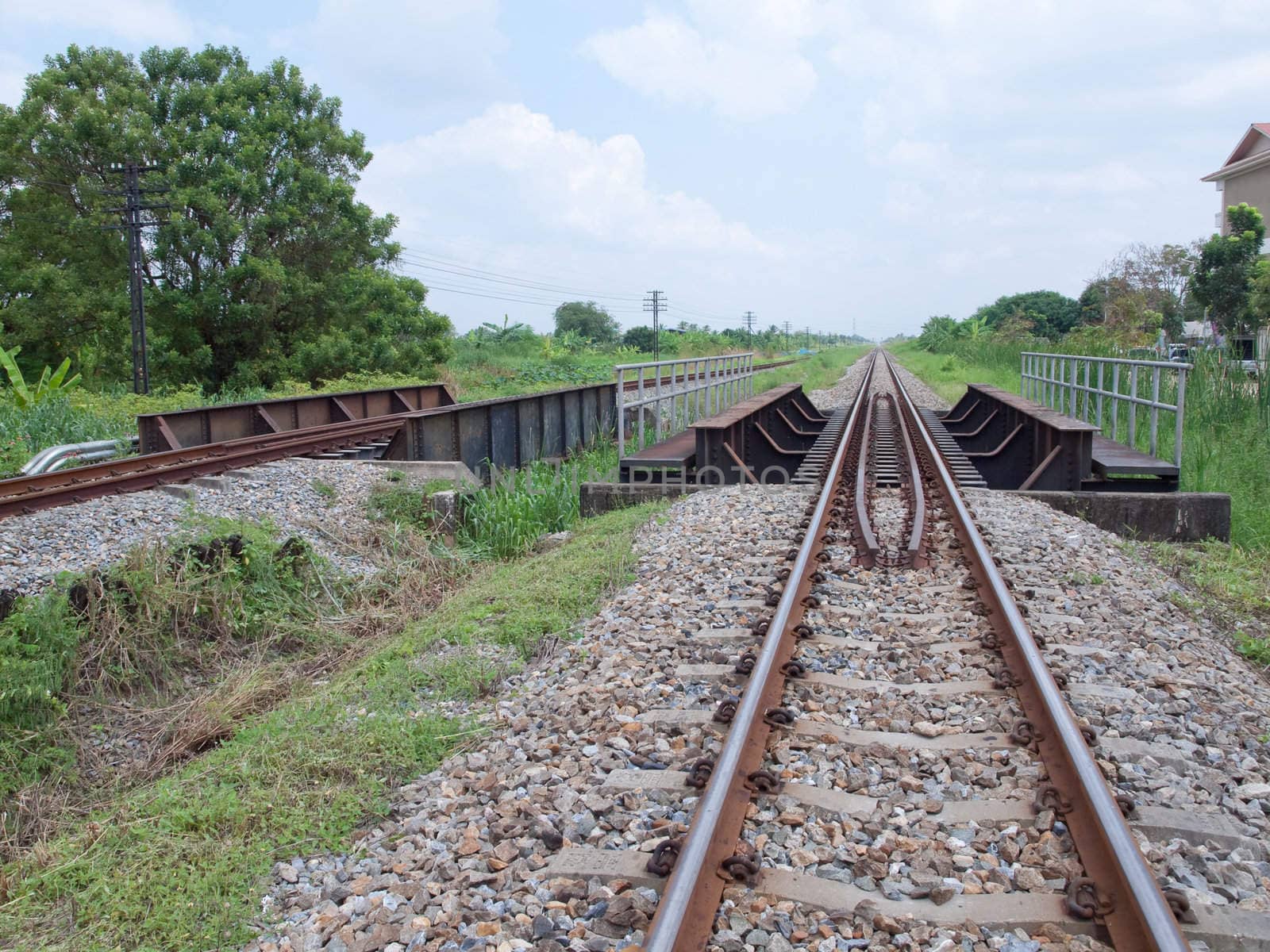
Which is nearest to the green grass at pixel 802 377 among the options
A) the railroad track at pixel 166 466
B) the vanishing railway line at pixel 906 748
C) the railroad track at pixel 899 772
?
the railroad track at pixel 166 466

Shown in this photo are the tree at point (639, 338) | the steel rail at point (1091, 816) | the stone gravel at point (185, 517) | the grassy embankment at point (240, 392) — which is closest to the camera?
the steel rail at point (1091, 816)

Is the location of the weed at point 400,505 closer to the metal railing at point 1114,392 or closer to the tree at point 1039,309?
the metal railing at point 1114,392

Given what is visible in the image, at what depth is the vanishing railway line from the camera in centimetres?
257

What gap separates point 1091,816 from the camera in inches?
113

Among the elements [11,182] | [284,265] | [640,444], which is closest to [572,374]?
[284,265]

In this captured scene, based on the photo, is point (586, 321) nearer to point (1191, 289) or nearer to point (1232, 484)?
point (1191, 289)

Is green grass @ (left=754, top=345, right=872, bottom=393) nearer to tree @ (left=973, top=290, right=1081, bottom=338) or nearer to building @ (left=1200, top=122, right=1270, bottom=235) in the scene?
building @ (left=1200, top=122, right=1270, bottom=235)

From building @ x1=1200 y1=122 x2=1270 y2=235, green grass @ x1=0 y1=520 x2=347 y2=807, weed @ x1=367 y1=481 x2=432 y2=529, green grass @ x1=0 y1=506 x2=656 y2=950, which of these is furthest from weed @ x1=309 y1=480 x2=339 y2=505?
building @ x1=1200 y1=122 x2=1270 y2=235

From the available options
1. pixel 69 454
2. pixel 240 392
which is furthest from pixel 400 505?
pixel 240 392

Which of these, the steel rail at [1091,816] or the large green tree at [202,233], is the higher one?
the large green tree at [202,233]

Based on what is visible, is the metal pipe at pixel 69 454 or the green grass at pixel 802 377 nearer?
the metal pipe at pixel 69 454

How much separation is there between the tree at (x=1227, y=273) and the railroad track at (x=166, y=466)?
32357 millimetres

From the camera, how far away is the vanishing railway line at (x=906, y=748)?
257 centimetres

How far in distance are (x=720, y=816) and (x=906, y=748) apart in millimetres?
972
